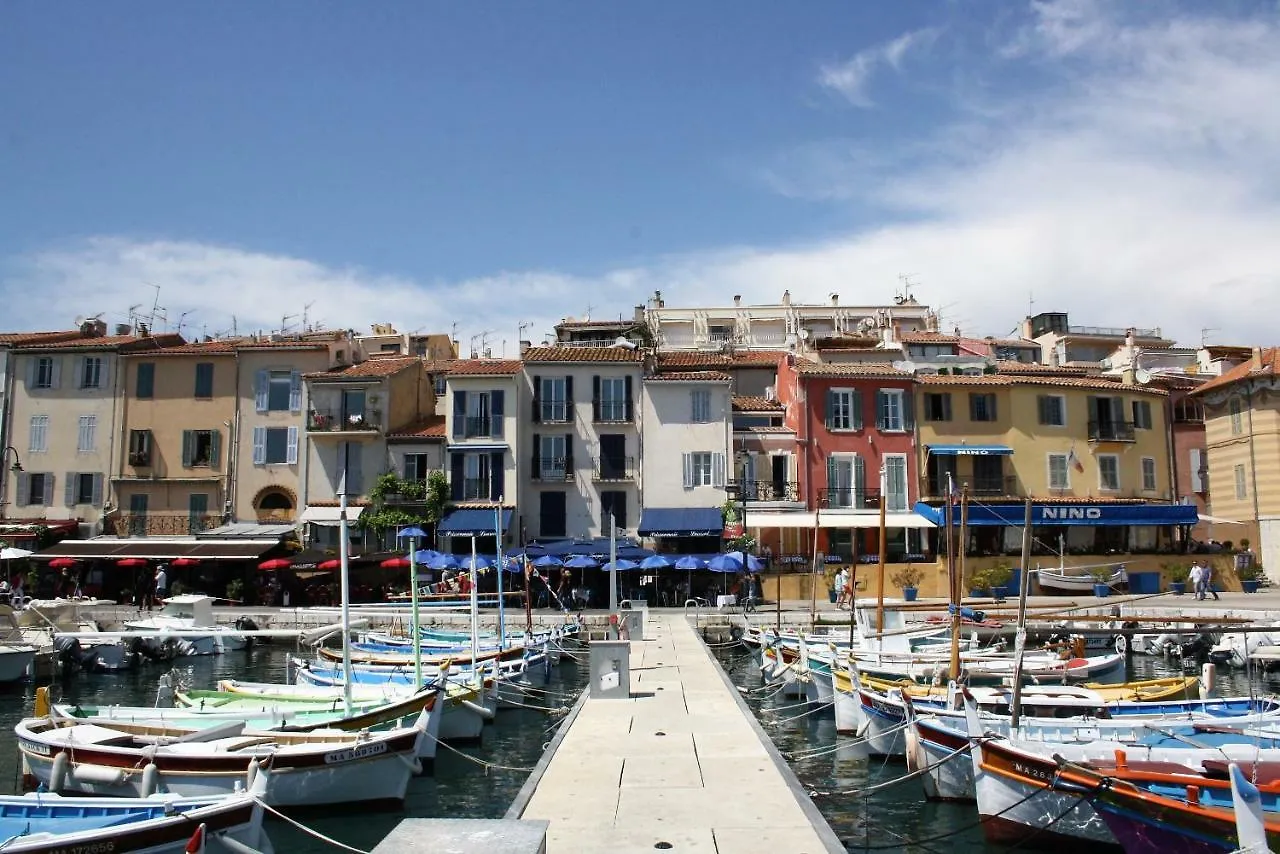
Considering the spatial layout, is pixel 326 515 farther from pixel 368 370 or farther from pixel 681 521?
pixel 681 521

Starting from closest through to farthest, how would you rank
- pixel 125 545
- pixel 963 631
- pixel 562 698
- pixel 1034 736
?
pixel 1034 736 < pixel 562 698 < pixel 963 631 < pixel 125 545

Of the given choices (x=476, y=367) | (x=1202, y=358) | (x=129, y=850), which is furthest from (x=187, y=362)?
(x=1202, y=358)

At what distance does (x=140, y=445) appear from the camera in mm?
51500

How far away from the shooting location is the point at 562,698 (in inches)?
1125

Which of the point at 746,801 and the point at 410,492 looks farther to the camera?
the point at 410,492

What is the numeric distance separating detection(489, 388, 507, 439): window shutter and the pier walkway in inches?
1147

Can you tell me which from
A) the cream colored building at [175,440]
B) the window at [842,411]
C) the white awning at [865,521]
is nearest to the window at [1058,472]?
the white awning at [865,521]

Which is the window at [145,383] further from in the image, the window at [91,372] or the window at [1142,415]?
the window at [1142,415]

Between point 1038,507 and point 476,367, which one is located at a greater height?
point 476,367

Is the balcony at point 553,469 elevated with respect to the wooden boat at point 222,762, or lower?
elevated

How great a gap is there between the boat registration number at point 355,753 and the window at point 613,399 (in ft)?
109

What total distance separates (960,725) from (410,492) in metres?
33.9

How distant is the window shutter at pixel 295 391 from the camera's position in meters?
51.3

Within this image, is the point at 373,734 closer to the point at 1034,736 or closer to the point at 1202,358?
the point at 1034,736
